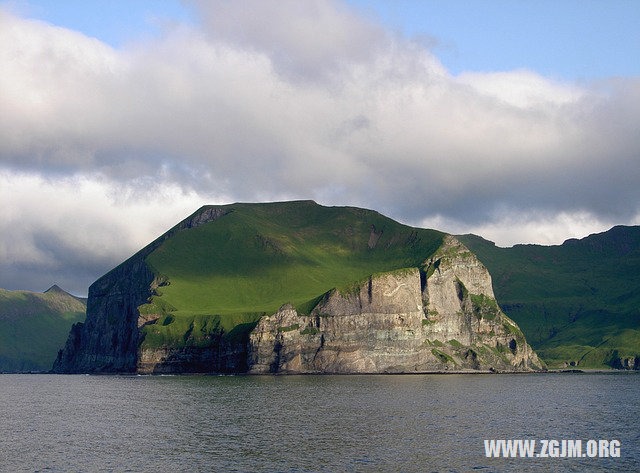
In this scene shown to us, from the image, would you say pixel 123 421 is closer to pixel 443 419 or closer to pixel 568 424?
pixel 443 419

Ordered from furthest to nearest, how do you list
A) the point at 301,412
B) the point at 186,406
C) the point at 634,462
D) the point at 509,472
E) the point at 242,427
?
1. the point at 186,406
2. the point at 301,412
3. the point at 242,427
4. the point at 634,462
5. the point at 509,472

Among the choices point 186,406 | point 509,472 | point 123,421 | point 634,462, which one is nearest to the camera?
point 509,472

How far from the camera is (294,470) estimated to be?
81688 millimetres

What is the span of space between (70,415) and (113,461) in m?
59.7

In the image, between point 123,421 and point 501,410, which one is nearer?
point 123,421

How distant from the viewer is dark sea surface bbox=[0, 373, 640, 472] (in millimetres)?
86625

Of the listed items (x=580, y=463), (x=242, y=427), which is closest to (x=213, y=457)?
(x=242, y=427)

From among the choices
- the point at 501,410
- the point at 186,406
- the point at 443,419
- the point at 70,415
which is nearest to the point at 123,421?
the point at 70,415

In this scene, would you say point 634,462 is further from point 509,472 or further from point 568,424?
point 568,424

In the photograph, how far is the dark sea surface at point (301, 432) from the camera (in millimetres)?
86625

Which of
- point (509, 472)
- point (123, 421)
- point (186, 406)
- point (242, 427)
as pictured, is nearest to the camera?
point (509, 472)

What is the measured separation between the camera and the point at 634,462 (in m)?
87.1

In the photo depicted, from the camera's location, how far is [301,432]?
112500mm

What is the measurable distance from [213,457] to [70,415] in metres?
63.6
